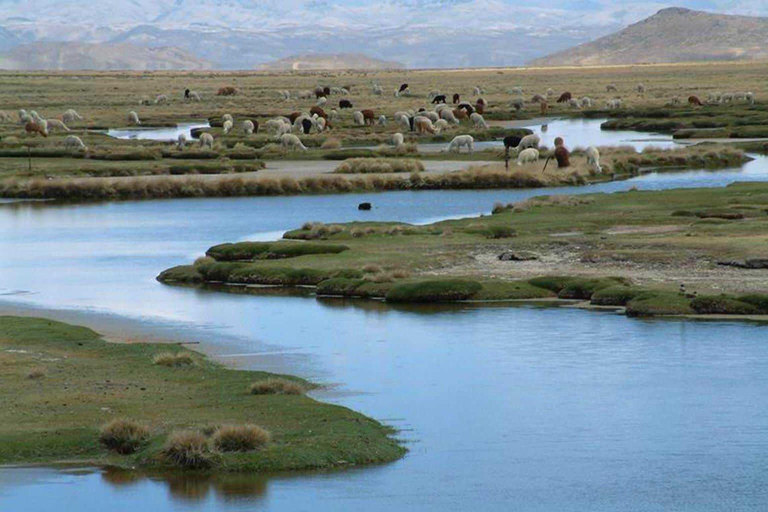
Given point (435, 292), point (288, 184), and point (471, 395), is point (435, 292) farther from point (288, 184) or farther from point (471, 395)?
point (288, 184)

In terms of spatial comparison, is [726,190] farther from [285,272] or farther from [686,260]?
[285,272]

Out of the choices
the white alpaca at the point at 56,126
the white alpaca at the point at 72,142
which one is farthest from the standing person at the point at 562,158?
the white alpaca at the point at 56,126

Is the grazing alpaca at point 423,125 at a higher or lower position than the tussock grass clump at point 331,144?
higher

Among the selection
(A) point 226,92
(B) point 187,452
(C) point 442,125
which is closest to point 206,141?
(C) point 442,125

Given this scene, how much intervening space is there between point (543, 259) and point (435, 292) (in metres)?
4.12

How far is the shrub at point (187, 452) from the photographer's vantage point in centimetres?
1581

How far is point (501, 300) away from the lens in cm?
2822

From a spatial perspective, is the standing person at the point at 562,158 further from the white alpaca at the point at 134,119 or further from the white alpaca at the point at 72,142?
the white alpaca at the point at 134,119

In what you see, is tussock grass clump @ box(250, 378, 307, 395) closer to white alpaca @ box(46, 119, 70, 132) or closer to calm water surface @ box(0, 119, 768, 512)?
calm water surface @ box(0, 119, 768, 512)

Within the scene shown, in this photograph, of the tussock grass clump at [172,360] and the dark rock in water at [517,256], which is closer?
the tussock grass clump at [172,360]

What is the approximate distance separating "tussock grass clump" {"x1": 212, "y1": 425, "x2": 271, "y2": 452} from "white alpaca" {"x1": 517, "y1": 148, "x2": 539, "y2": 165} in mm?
37603

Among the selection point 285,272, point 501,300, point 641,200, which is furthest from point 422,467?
point 641,200

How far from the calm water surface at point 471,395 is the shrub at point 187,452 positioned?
9.8 inches

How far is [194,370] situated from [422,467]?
5.64 meters
